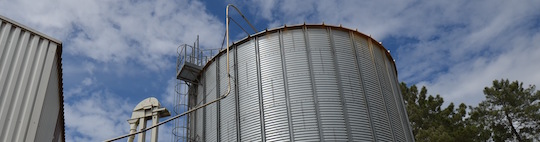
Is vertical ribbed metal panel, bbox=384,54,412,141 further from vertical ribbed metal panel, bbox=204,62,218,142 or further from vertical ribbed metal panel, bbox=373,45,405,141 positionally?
vertical ribbed metal panel, bbox=204,62,218,142

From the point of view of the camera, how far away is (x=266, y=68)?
1705cm

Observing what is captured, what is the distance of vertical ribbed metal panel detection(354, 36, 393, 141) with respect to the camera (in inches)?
624

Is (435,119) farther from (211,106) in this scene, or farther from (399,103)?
(211,106)

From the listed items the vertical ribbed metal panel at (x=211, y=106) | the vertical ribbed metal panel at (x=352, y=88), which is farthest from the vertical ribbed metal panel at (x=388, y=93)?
the vertical ribbed metal panel at (x=211, y=106)

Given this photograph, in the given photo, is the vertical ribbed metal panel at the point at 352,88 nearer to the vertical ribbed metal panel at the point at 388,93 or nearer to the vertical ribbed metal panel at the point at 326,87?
the vertical ribbed metal panel at the point at 326,87

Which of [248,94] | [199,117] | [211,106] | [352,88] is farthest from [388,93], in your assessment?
[199,117]

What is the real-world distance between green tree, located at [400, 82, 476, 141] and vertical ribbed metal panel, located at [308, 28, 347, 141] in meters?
12.0

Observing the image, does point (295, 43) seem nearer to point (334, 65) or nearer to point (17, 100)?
point (334, 65)

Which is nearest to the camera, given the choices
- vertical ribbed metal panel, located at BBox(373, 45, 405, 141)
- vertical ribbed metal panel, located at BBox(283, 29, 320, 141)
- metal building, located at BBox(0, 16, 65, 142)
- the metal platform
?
metal building, located at BBox(0, 16, 65, 142)

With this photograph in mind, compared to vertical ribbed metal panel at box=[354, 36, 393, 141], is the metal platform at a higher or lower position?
higher

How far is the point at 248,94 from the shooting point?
1675 cm

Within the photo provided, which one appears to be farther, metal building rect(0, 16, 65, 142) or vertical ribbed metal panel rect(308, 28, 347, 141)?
vertical ribbed metal panel rect(308, 28, 347, 141)

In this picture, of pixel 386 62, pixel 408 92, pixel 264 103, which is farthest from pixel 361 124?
pixel 408 92

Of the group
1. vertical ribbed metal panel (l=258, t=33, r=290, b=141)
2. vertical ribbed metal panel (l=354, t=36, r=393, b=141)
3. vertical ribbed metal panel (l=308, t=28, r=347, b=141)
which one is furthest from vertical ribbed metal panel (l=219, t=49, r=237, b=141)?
vertical ribbed metal panel (l=354, t=36, r=393, b=141)
